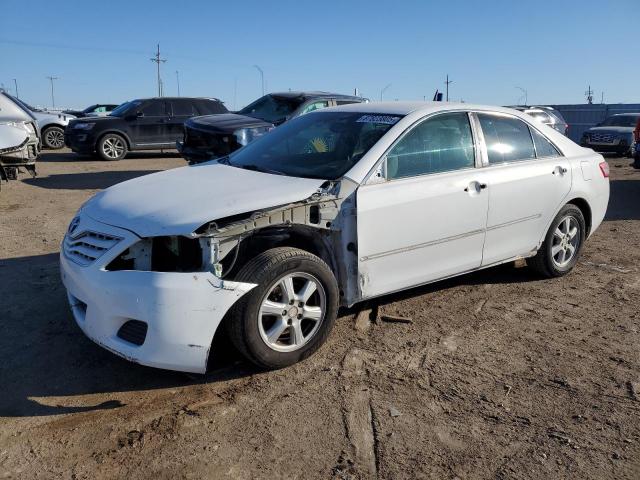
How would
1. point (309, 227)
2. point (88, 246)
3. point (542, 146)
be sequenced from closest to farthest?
point (88, 246) → point (309, 227) → point (542, 146)

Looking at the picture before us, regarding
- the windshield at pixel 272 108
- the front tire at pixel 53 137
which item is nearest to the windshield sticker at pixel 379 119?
the windshield at pixel 272 108

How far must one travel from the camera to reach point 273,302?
346 centimetres

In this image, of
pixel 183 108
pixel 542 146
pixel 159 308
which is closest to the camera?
pixel 159 308

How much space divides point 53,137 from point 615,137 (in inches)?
683

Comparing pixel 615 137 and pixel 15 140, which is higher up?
pixel 15 140

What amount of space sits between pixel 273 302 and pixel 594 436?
1861 mm

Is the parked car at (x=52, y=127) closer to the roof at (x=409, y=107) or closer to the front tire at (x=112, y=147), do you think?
the front tire at (x=112, y=147)

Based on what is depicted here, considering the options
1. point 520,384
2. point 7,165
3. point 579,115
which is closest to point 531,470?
point 520,384

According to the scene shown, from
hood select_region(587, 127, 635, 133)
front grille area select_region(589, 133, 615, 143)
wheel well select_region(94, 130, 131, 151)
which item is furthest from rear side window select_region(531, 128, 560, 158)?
hood select_region(587, 127, 635, 133)

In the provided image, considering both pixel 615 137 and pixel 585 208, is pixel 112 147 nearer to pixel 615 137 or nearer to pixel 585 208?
pixel 585 208

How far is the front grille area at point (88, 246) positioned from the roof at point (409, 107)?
7.46ft

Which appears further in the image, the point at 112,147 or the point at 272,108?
the point at 112,147

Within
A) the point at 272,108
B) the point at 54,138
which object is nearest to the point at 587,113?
the point at 272,108

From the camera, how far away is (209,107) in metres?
15.6
